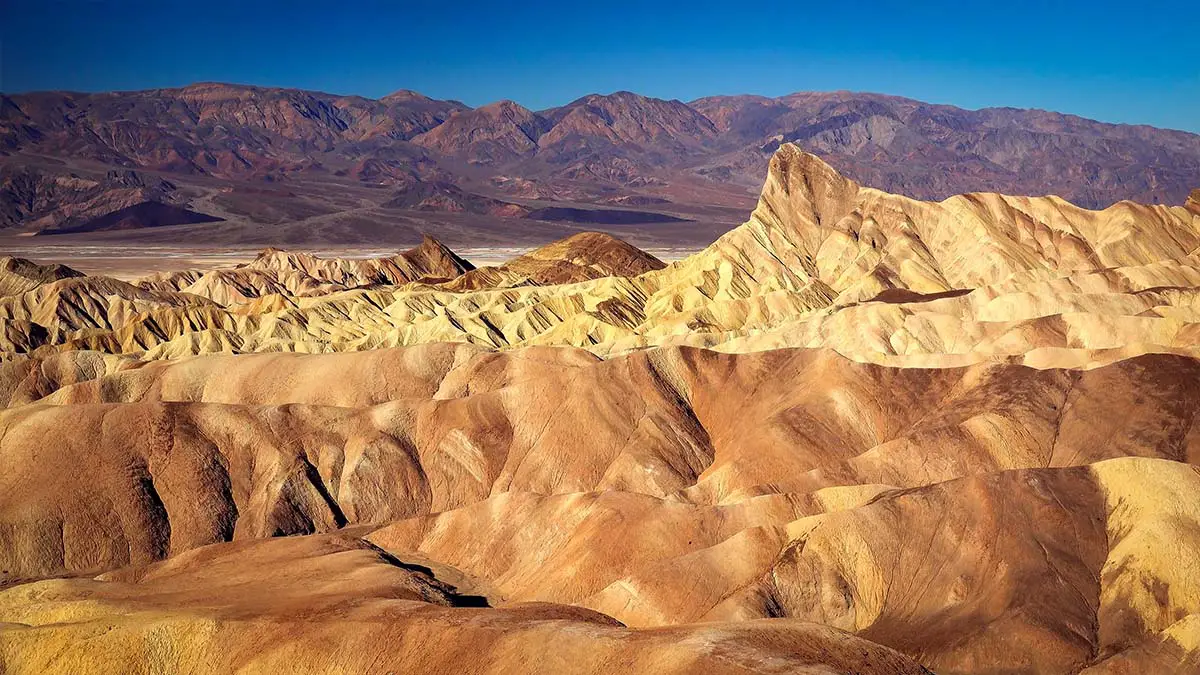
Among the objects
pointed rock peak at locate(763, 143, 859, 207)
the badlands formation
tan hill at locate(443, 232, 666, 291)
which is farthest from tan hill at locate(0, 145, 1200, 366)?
tan hill at locate(443, 232, 666, 291)

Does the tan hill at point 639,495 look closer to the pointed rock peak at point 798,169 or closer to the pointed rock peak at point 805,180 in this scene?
the pointed rock peak at point 805,180

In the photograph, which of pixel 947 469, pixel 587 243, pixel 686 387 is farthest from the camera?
pixel 587 243

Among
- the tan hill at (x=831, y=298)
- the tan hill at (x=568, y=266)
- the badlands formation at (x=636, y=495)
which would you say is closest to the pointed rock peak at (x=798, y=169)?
the tan hill at (x=831, y=298)

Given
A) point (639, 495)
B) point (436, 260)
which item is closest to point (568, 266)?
point (436, 260)

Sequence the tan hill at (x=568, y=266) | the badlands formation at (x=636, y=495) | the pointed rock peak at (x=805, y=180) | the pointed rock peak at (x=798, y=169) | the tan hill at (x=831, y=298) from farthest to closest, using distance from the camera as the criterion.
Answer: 1. the tan hill at (x=568, y=266)
2. the pointed rock peak at (x=798, y=169)
3. the pointed rock peak at (x=805, y=180)
4. the tan hill at (x=831, y=298)
5. the badlands formation at (x=636, y=495)

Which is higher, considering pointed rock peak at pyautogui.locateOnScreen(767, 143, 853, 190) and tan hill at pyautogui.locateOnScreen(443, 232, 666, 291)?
pointed rock peak at pyautogui.locateOnScreen(767, 143, 853, 190)

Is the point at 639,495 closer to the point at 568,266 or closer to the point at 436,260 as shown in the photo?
the point at 568,266

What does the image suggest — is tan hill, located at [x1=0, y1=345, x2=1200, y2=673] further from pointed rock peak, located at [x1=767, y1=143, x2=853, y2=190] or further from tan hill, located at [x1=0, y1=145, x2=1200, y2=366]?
pointed rock peak, located at [x1=767, y1=143, x2=853, y2=190]

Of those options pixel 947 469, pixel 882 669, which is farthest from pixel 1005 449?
pixel 882 669

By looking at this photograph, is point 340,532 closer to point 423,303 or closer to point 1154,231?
point 423,303
